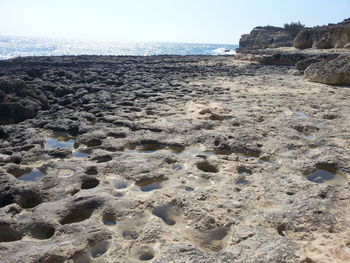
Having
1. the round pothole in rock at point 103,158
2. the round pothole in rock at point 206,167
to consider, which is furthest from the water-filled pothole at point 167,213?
the round pothole in rock at point 103,158

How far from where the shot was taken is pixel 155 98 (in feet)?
29.0

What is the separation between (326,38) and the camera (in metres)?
28.3

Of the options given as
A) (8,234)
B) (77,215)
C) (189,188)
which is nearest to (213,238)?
(189,188)

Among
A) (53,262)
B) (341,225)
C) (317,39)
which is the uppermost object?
(317,39)

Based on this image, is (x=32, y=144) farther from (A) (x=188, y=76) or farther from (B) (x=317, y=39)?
(B) (x=317, y=39)

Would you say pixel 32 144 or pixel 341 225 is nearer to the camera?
pixel 341 225

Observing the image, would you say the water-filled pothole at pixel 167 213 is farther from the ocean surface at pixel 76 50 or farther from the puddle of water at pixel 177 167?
the ocean surface at pixel 76 50

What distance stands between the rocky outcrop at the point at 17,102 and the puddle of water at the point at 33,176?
2824 mm

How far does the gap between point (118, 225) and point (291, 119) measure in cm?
475

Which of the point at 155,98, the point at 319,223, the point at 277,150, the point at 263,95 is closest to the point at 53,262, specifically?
the point at 319,223

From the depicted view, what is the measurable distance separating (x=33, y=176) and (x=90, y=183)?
0.87 meters

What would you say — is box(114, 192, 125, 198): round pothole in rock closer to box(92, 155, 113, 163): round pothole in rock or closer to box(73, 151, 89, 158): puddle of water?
box(92, 155, 113, 163): round pothole in rock

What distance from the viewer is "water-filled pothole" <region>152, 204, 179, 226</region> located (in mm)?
3307

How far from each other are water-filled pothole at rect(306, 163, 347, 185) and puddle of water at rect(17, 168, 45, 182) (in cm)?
354
